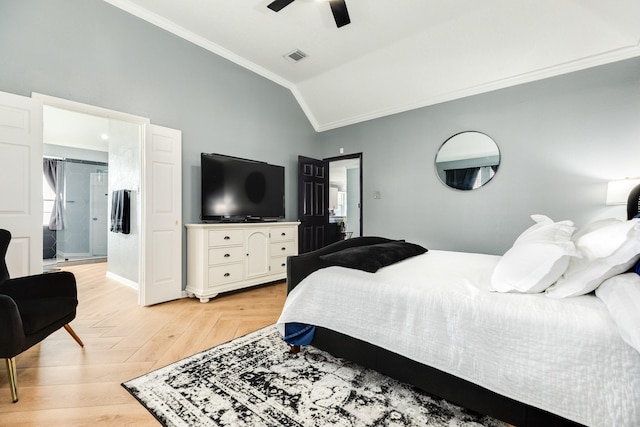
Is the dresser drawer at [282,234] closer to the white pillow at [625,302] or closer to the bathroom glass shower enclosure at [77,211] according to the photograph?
the white pillow at [625,302]

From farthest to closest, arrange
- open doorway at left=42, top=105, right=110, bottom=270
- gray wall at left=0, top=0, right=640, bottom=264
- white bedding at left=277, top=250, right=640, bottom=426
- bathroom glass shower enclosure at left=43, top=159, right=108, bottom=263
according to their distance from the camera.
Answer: bathroom glass shower enclosure at left=43, top=159, right=108, bottom=263 → open doorway at left=42, top=105, right=110, bottom=270 → gray wall at left=0, top=0, right=640, bottom=264 → white bedding at left=277, top=250, right=640, bottom=426

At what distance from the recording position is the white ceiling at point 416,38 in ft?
9.08

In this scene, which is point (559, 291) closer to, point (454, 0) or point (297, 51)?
point (454, 0)

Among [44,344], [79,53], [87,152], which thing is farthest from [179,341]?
[87,152]

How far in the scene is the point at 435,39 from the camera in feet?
10.8

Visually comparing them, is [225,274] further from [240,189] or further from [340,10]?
[340,10]

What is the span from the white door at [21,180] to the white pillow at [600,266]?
138 inches

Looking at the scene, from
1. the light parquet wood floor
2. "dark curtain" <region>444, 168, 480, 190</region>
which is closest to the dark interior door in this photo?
the light parquet wood floor

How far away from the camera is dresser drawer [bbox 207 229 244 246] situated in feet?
10.7

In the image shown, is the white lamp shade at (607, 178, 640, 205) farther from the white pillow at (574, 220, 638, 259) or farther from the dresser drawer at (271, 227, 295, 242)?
the dresser drawer at (271, 227, 295, 242)

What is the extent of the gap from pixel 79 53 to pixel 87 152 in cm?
446

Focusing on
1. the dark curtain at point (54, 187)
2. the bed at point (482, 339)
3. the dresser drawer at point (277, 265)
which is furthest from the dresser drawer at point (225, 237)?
the dark curtain at point (54, 187)

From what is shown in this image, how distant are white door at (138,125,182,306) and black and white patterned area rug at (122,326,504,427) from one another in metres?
1.52

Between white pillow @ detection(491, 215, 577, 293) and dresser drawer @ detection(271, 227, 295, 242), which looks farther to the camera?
dresser drawer @ detection(271, 227, 295, 242)
